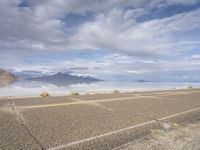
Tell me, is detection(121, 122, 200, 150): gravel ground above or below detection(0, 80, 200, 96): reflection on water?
below

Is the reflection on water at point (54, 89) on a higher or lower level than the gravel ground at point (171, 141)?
higher

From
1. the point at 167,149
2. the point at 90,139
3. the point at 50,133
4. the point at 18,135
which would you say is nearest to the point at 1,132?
the point at 18,135

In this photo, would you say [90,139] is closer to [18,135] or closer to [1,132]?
[18,135]

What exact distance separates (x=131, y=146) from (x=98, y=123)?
215cm

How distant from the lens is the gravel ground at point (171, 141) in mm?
4664

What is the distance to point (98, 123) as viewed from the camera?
6.59 meters

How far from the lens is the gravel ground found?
466 centimetres

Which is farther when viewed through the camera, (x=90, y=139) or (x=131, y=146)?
(x=90, y=139)

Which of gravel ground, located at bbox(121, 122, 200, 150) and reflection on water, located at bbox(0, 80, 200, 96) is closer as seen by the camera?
gravel ground, located at bbox(121, 122, 200, 150)

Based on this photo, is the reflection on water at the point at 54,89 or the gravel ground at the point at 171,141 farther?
the reflection on water at the point at 54,89

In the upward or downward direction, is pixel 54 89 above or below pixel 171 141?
above

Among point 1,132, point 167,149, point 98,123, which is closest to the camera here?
point 167,149

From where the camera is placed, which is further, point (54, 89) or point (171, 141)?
point (54, 89)

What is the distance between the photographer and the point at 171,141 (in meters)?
5.13
